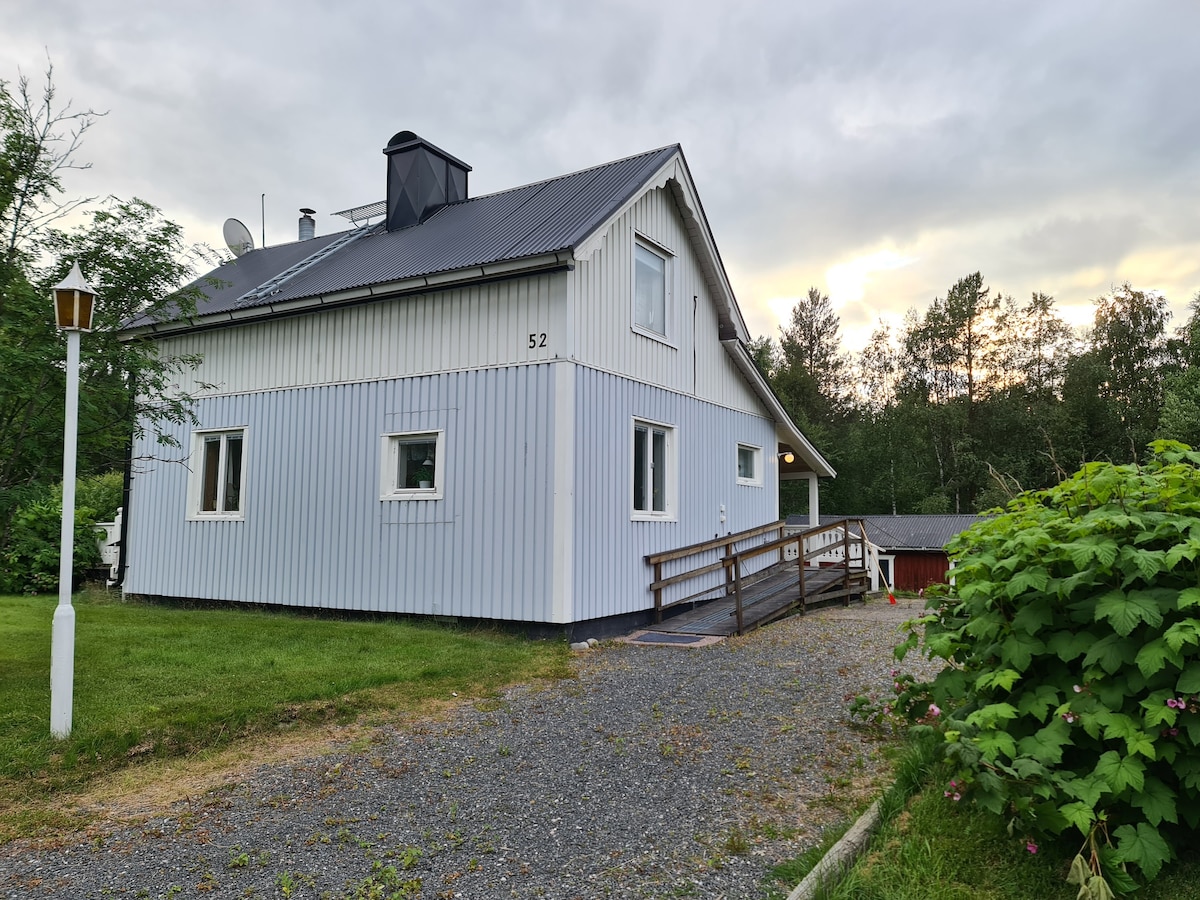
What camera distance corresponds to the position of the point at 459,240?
435 inches

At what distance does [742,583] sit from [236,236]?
41.8 ft

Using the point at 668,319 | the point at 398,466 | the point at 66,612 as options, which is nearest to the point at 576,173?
the point at 668,319

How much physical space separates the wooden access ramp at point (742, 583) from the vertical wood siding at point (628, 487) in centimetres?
21

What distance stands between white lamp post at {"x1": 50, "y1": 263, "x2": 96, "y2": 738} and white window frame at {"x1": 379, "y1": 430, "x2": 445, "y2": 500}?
4.70m

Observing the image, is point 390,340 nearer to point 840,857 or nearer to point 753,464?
point 753,464

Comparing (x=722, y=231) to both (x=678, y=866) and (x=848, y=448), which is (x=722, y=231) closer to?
(x=848, y=448)

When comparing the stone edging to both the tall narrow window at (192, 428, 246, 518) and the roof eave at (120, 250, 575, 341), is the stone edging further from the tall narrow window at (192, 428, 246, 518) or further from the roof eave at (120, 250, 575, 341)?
the tall narrow window at (192, 428, 246, 518)

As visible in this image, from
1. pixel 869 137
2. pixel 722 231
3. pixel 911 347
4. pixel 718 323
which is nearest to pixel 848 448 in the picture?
pixel 911 347

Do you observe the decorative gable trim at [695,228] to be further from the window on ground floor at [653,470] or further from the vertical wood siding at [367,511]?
the window on ground floor at [653,470]

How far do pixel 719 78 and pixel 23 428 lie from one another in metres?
10.0

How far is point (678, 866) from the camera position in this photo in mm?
3398

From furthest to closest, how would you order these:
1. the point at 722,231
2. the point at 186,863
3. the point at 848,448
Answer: the point at 848,448
the point at 722,231
the point at 186,863

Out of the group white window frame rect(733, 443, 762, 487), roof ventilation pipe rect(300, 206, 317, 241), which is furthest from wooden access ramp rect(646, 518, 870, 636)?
roof ventilation pipe rect(300, 206, 317, 241)

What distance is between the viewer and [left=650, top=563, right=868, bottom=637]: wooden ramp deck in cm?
1016
